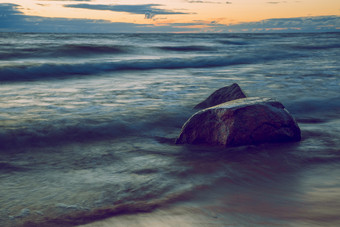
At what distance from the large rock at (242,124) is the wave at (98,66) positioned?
7695 millimetres

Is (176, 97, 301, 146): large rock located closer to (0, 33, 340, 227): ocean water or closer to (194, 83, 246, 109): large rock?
(0, 33, 340, 227): ocean water

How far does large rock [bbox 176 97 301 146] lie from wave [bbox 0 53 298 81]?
769 centimetres

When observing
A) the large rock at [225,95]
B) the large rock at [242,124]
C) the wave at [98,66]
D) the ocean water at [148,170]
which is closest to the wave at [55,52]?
the wave at [98,66]

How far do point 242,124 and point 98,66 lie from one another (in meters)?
10.2

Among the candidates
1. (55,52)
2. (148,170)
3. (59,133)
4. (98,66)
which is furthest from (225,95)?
(55,52)

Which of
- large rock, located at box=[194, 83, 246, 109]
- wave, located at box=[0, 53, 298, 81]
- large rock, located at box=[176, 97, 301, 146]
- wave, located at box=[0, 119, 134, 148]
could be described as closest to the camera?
large rock, located at box=[176, 97, 301, 146]

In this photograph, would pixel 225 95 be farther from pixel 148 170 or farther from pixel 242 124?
pixel 148 170

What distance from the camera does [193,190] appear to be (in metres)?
2.56

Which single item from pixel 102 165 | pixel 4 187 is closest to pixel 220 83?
pixel 102 165

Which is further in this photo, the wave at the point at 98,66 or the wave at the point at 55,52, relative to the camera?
the wave at the point at 55,52

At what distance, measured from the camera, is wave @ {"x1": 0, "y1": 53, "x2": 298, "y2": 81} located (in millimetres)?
10703

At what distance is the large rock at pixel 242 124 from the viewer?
11.3 feet

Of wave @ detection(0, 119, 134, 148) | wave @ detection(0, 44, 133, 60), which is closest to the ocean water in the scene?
wave @ detection(0, 119, 134, 148)

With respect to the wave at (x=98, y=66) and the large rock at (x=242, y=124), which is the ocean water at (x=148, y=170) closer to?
the large rock at (x=242, y=124)
